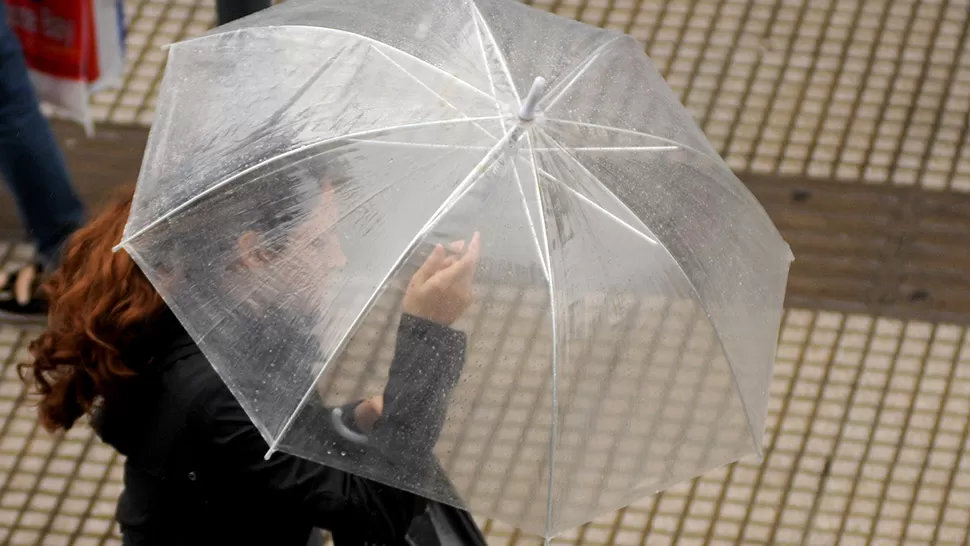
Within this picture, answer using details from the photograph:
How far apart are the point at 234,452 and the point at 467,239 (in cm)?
53

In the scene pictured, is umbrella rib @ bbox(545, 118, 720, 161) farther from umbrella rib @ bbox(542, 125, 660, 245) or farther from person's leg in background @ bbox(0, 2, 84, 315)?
person's leg in background @ bbox(0, 2, 84, 315)

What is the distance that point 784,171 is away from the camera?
4.49 metres

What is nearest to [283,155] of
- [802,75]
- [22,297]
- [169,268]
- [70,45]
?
[169,268]

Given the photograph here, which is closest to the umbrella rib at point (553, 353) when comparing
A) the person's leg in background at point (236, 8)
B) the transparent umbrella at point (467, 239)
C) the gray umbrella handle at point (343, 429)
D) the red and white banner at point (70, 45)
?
the transparent umbrella at point (467, 239)

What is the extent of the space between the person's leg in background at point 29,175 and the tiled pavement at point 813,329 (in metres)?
0.15

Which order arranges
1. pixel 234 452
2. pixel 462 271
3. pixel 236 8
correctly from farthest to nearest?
1. pixel 236 8
2. pixel 234 452
3. pixel 462 271

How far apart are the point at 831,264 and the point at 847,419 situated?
22.9 inches

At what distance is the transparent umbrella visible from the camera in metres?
2.16

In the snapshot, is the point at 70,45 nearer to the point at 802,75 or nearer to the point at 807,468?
the point at 807,468

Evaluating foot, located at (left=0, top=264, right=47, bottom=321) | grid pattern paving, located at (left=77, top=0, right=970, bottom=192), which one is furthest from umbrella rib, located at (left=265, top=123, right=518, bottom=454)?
grid pattern paving, located at (left=77, top=0, right=970, bottom=192)

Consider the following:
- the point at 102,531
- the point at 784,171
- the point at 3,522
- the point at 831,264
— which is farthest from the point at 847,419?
the point at 3,522

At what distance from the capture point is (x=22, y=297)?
155 inches

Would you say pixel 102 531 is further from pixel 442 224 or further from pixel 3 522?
pixel 442 224

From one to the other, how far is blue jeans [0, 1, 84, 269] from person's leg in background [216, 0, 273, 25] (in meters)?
0.93
